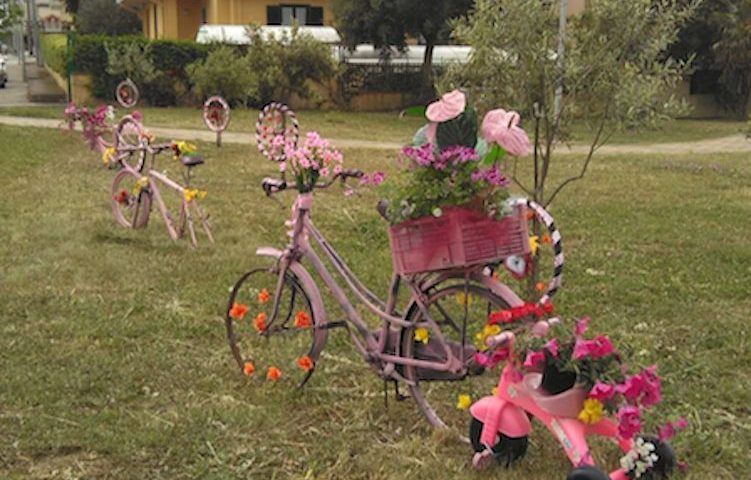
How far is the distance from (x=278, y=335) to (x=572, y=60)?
2.60 m

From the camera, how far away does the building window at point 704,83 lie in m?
31.1

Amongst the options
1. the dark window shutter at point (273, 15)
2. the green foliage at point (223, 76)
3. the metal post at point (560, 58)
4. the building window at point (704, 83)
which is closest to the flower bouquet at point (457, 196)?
the metal post at point (560, 58)

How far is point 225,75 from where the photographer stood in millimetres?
22438

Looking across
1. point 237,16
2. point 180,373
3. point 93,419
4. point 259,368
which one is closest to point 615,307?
point 259,368

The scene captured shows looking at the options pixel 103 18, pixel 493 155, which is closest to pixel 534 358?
pixel 493 155

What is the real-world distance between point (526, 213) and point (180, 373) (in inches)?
84.4

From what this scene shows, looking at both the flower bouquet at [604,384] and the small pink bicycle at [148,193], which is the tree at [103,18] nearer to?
the small pink bicycle at [148,193]

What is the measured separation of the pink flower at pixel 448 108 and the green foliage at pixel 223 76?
64.7 ft

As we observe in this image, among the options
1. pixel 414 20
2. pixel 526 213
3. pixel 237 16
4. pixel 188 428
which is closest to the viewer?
pixel 526 213

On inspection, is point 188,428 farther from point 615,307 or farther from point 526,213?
point 615,307

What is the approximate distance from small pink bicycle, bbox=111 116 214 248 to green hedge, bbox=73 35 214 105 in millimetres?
17971

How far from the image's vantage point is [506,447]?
138 inches

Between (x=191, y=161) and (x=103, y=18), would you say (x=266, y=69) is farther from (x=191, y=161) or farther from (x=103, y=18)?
(x=103, y=18)

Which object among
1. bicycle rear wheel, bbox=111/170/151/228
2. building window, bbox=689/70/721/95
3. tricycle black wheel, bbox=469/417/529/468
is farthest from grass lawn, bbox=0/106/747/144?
tricycle black wheel, bbox=469/417/529/468
